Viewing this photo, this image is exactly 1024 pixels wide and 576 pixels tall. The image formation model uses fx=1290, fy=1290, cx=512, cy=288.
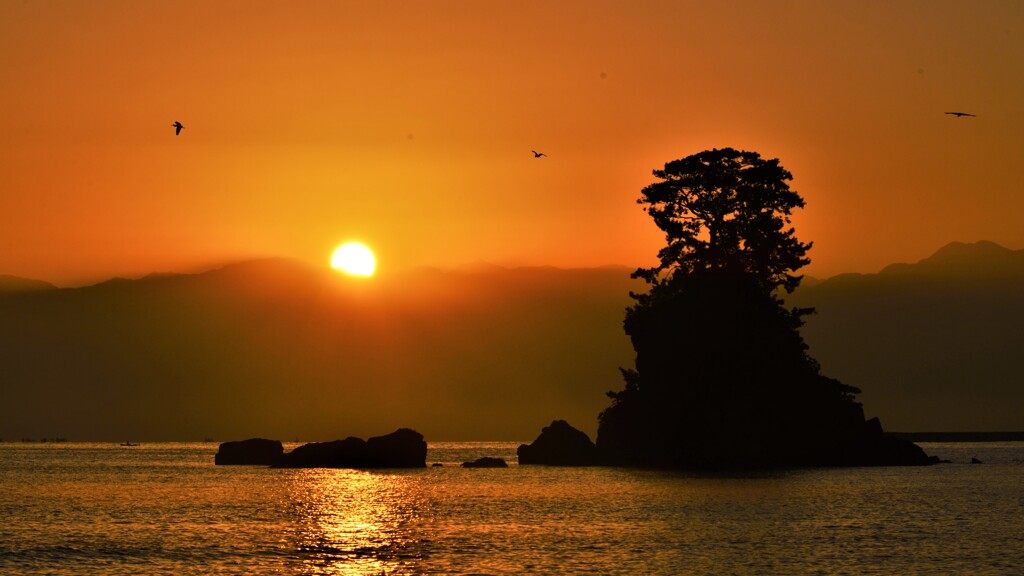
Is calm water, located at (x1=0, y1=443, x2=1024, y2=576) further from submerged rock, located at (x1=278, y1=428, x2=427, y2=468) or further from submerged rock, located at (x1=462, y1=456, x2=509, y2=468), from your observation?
submerged rock, located at (x1=462, y1=456, x2=509, y2=468)

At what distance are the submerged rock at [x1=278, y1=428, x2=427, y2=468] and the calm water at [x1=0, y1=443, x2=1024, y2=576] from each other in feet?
94.6

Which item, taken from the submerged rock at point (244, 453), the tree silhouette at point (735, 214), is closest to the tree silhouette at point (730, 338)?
the tree silhouette at point (735, 214)

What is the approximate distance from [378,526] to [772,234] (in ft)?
201

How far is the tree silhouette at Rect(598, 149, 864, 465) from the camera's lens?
4769 inches

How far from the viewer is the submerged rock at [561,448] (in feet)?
470

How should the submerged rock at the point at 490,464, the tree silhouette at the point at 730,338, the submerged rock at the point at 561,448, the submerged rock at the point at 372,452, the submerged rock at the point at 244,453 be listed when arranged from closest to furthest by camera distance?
the tree silhouette at the point at 730,338, the submerged rock at the point at 561,448, the submerged rock at the point at 372,452, the submerged rock at the point at 490,464, the submerged rock at the point at 244,453

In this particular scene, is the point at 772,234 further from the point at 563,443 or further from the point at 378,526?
the point at 378,526

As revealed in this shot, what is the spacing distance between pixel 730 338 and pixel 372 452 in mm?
52118

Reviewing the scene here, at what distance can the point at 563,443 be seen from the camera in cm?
14775

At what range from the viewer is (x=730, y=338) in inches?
4766

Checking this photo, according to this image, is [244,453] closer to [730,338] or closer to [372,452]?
[372,452]

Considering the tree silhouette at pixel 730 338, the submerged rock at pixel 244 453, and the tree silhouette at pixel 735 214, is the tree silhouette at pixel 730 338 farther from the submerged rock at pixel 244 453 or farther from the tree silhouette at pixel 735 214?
the submerged rock at pixel 244 453

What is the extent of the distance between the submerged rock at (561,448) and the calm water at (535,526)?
1876 cm

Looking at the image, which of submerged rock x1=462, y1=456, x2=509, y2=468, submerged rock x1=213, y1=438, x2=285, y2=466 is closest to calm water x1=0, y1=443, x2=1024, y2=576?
submerged rock x1=462, y1=456, x2=509, y2=468
